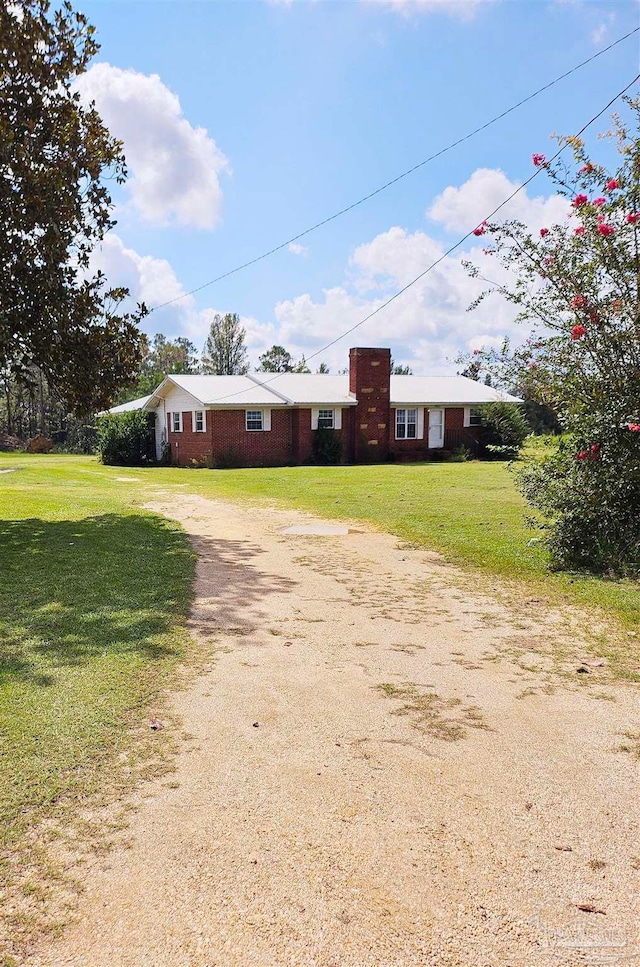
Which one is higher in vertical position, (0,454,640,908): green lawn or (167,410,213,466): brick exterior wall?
(167,410,213,466): brick exterior wall

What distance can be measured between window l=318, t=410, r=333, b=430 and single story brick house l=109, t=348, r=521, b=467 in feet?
0.14

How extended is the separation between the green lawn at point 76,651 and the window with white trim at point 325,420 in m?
19.2

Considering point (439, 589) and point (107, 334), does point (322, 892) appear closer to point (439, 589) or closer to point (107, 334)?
point (439, 589)

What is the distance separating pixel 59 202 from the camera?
1064 centimetres

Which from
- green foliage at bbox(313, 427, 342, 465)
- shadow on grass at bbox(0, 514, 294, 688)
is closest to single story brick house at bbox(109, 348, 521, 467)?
green foliage at bbox(313, 427, 342, 465)

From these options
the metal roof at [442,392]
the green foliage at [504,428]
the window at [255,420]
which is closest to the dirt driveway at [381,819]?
the green foliage at [504,428]

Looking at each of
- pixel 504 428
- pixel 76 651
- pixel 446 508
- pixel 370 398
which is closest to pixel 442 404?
pixel 370 398

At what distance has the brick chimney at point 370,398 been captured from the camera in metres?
30.2

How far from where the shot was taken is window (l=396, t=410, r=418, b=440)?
104ft

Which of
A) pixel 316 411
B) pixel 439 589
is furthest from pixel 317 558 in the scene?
pixel 316 411

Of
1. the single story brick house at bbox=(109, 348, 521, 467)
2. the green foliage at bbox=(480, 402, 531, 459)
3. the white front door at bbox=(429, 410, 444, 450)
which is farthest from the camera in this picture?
the white front door at bbox=(429, 410, 444, 450)

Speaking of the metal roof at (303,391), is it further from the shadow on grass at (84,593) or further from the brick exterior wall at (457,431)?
the shadow on grass at (84,593)

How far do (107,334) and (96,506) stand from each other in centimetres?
385

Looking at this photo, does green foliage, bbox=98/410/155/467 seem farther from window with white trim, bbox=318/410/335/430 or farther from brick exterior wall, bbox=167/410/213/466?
window with white trim, bbox=318/410/335/430
